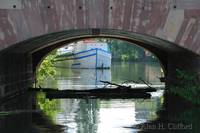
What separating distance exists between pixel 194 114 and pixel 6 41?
501cm

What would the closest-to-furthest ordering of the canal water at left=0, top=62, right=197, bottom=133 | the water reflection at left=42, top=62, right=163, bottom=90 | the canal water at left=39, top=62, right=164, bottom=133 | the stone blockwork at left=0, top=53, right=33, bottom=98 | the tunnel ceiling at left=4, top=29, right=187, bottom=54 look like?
the canal water at left=0, top=62, right=197, bottom=133 → the canal water at left=39, top=62, right=164, bottom=133 → the tunnel ceiling at left=4, top=29, right=187, bottom=54 → the stone blockwork at left=0, top=53, right=33, bottom=98 → the water reflection at left=42, top=62, right=163, bottom=90

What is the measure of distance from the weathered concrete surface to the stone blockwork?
4.59 meters

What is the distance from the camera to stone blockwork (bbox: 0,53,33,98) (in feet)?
58.5

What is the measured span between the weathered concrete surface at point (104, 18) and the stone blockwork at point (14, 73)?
4.59m

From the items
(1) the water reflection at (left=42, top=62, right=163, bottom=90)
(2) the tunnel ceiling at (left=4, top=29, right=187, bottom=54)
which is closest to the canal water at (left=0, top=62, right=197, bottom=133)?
(2) the tunnel ceiling at (left=4, top=29, right=187, bottom=54)

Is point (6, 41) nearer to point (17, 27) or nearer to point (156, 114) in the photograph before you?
point (17, 27)

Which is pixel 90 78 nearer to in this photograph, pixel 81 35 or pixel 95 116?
pixel 81 35

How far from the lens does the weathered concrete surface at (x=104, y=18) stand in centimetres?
1234

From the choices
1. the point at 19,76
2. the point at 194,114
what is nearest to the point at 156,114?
the point at 194,114

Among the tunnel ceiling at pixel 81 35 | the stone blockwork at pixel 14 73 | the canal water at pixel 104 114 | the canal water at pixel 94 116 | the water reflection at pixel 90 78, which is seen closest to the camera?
the canal water at pixel 94 116

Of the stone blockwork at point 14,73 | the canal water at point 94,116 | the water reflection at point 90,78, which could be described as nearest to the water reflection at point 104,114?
the canal water at point 94,116

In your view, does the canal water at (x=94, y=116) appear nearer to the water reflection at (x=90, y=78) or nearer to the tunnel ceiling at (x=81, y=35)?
the tunnel ceiling at (x=81, y=35)

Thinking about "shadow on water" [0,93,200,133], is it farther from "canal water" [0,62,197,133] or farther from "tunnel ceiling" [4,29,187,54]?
A: "tunnel ceiling" [4,29,187,54]

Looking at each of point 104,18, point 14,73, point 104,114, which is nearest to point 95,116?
point 104,114
